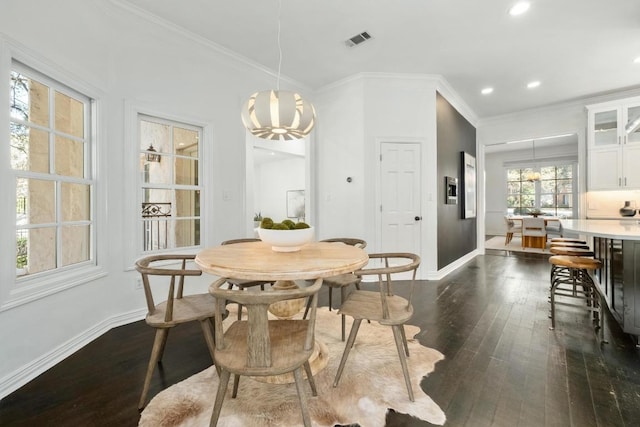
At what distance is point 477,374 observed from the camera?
1.93 meters

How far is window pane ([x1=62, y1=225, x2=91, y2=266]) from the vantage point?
7.95 ft

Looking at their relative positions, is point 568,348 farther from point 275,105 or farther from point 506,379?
point 275,105

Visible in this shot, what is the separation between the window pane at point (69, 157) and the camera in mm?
2369

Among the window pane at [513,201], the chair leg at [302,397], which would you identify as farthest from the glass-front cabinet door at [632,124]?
the chair leg at [302,397]

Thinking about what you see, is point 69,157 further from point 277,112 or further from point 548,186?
point 548,186

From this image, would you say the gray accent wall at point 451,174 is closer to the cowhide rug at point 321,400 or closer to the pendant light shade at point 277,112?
the cowhide rug at point 321,400

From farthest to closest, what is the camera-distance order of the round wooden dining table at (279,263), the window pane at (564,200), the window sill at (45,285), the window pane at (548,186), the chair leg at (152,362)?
1. the window pane at (548,186)
2. the window pane at (564,200)
3. the window sill at (45,285)
4. the chair leg at (152,362)
5. the round wooden dining table at (279,263)

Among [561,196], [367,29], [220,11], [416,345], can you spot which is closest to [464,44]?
[367,29]

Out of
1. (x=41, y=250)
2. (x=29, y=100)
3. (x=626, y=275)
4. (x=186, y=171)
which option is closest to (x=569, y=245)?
(x=626, y=275)

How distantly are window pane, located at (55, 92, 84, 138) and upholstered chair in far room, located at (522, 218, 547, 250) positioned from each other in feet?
27.6

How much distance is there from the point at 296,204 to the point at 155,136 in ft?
18.6

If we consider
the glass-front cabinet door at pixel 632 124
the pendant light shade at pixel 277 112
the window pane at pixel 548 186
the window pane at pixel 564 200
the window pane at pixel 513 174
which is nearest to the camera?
the pendant light shade at pixel 277 112

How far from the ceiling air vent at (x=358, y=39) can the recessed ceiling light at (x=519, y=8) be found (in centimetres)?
140

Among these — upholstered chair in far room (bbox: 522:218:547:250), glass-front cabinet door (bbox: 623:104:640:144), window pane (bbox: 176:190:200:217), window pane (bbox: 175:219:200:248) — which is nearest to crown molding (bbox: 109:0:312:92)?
window pane (bbox: 176:190:200:217)
